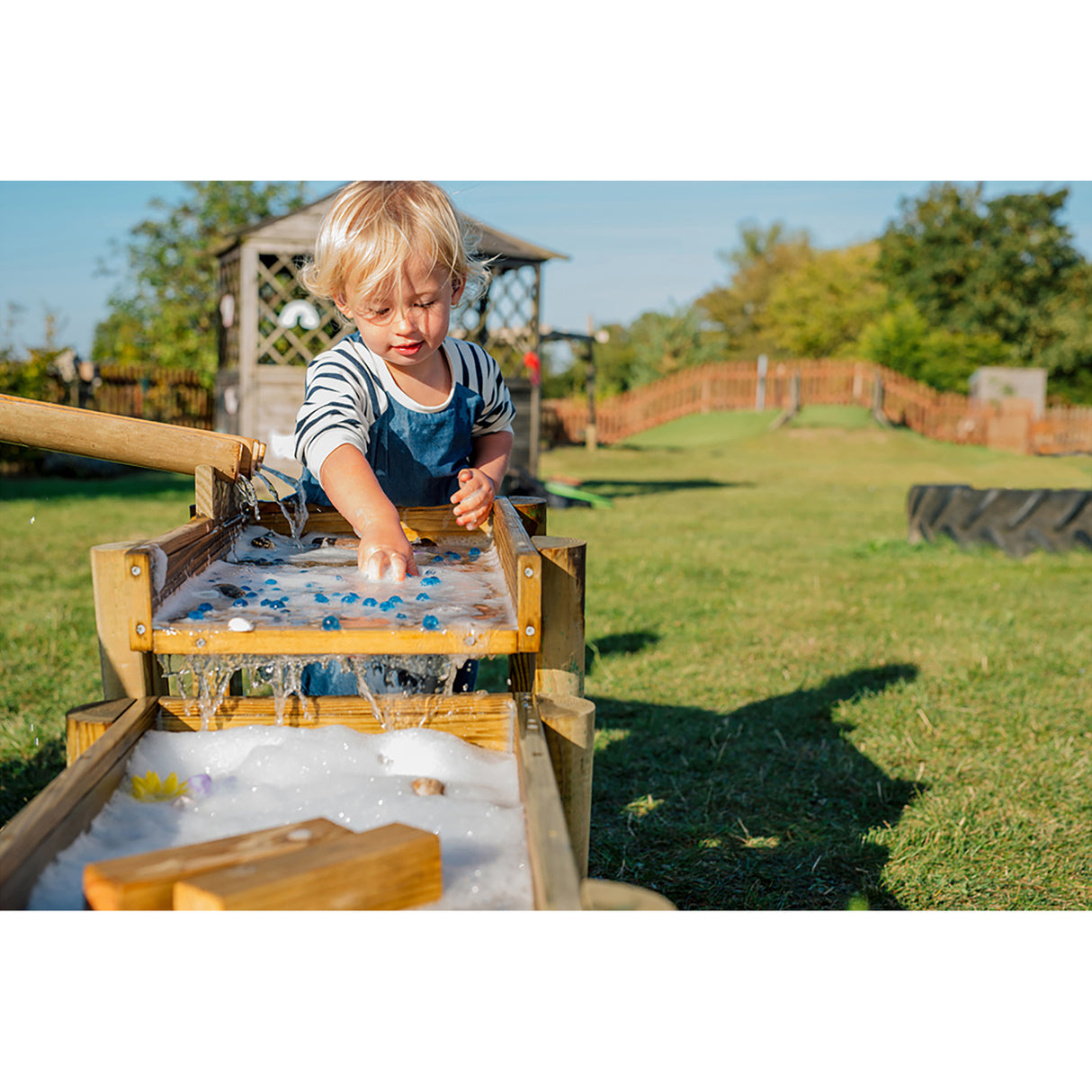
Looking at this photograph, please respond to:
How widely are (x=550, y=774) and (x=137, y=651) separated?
80cm

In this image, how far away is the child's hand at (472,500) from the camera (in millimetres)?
2629

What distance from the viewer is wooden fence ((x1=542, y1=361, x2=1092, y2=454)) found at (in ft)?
96.2

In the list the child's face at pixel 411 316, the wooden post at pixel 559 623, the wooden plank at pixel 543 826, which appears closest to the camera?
the wooden plank at pixel 543 826

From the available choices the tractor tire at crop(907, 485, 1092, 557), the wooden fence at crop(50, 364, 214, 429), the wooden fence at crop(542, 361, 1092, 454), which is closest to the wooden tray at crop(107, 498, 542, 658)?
the tractor tire at crop(907, 485, 1092, 557)

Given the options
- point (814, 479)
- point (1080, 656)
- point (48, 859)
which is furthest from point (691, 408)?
point (48, 859)

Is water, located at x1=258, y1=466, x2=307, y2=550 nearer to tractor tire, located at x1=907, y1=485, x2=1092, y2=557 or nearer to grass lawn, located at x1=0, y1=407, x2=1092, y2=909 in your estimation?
grass lawn, located at x1=0, y1=407, x2=1092, y2=909

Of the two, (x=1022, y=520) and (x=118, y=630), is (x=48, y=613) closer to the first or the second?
(x=118, y=630)

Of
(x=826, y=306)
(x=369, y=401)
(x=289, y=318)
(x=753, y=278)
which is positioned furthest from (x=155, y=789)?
(x=753, y=278)

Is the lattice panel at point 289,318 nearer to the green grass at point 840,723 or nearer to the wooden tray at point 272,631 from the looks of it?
the green grass at point 840,723

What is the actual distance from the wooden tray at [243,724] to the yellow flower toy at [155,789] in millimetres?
37

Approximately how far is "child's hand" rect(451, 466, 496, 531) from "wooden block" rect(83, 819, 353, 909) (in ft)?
4.22

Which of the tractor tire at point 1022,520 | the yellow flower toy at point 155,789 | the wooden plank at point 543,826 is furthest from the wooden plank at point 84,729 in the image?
the tractor tire at point 1022,520

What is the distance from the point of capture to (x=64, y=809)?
1490mm

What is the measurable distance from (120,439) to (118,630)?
2.12 ft
